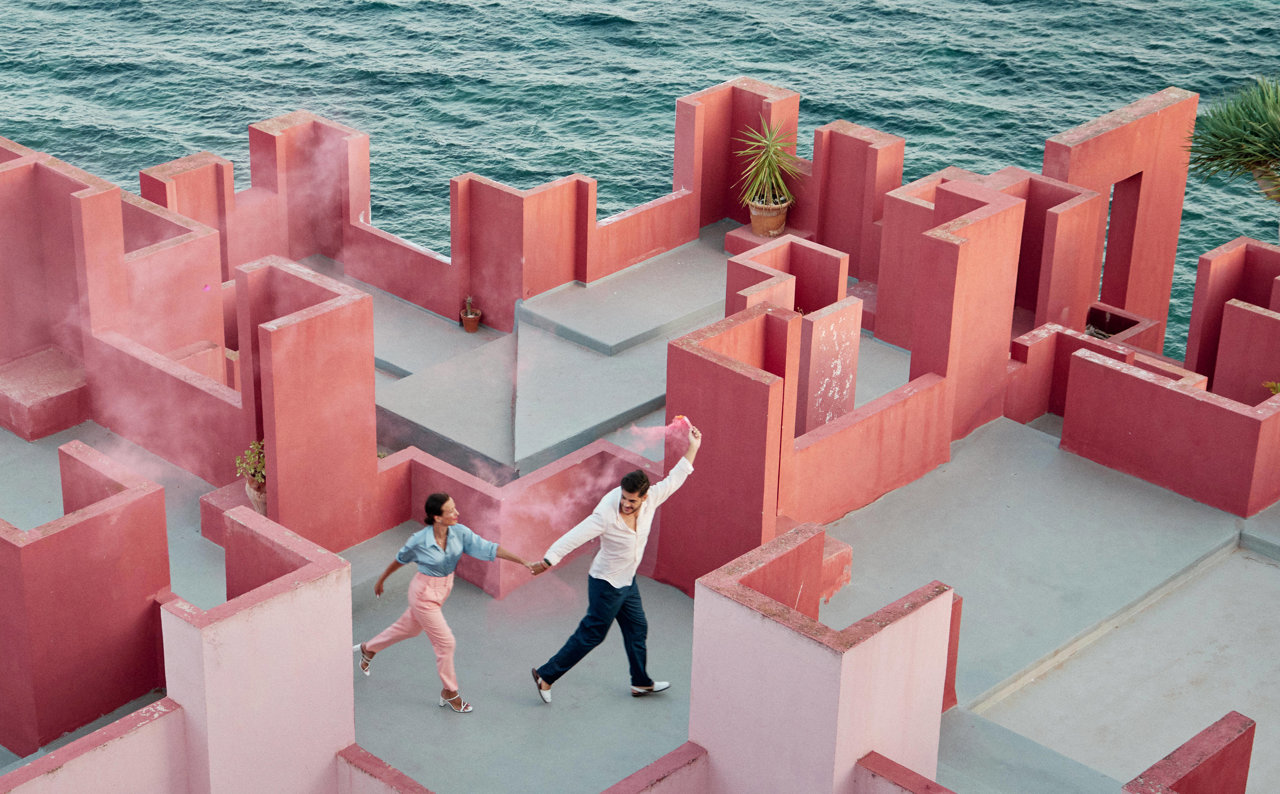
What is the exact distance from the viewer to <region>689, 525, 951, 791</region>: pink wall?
388 inches

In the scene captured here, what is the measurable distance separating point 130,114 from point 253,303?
1123 inches

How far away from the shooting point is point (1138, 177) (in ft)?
67.5

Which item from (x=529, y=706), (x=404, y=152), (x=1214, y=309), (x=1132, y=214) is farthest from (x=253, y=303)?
(x=404, y=152)

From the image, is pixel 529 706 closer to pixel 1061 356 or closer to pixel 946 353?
pixel 946 353

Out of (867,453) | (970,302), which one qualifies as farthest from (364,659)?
(970,302)

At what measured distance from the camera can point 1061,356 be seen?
17500 millimetres

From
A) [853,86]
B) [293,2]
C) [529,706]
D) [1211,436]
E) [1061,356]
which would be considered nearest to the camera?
[529,706]

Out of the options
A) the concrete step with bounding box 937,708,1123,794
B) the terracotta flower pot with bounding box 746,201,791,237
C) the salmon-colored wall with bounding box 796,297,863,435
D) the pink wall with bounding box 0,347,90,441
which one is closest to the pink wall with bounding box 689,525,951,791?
the concrete step with bounding box 937,708,1123,794

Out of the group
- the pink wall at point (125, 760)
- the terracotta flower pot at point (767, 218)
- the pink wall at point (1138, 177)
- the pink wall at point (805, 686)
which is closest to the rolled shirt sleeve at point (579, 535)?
the pink wall at point (805, 686)

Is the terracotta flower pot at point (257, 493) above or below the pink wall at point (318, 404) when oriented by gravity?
below

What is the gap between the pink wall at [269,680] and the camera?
10102mm

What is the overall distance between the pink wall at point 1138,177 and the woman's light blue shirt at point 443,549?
31.9ft

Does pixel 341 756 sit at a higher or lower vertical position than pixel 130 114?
higher

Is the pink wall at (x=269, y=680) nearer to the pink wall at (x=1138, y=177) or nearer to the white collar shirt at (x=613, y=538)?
the white collar shirt at (x=613, y=538)
